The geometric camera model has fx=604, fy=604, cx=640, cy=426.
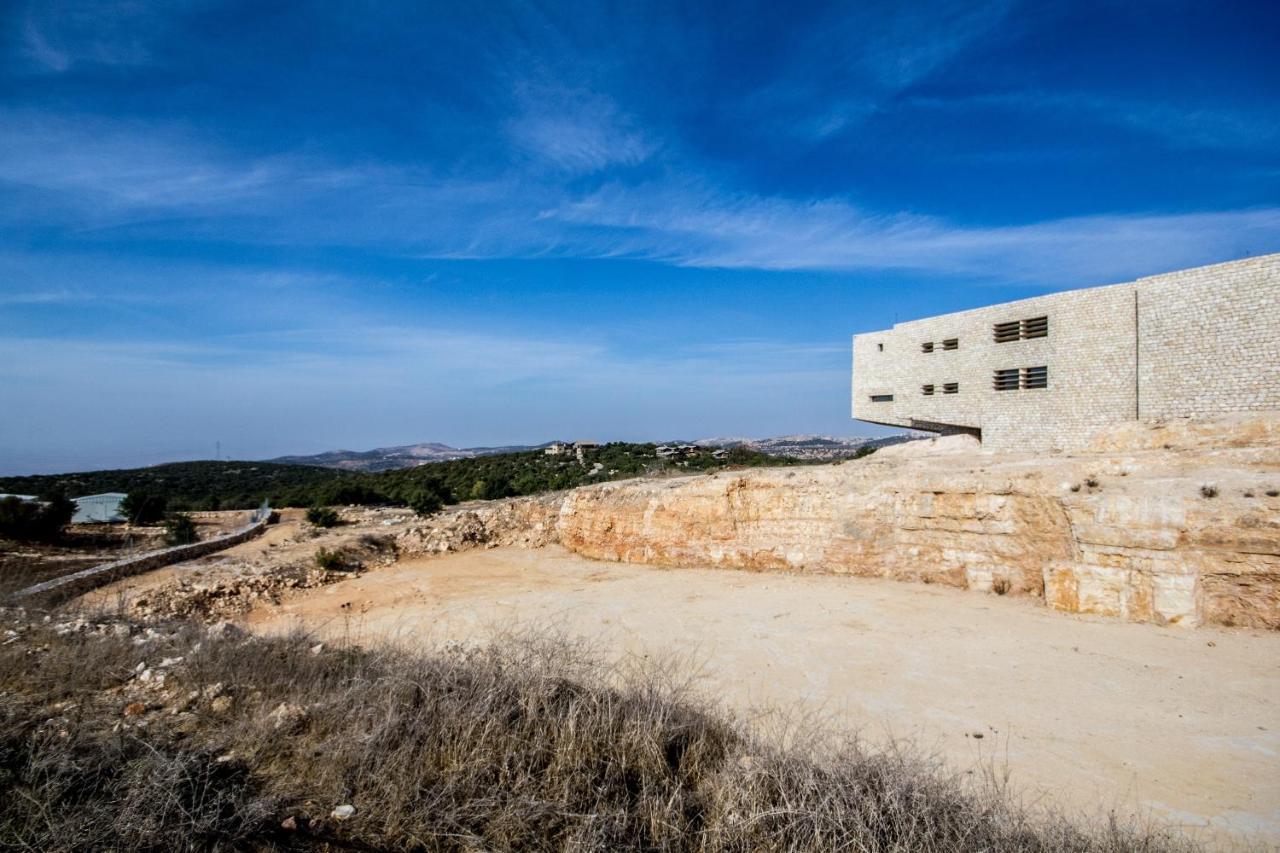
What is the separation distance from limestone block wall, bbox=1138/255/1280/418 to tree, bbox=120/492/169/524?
3357cm

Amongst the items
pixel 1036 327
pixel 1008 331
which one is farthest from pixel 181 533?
pixel 1036 327

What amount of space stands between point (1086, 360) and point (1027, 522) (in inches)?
313

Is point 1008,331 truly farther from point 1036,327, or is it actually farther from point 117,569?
point 117,569

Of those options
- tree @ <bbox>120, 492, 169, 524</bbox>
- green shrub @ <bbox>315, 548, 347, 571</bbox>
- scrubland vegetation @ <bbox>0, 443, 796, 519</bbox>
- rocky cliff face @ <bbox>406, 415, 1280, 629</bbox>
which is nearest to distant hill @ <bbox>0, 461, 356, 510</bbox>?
scrubland vegetation @ <bbox>0, 443, 796, 519</bbox>

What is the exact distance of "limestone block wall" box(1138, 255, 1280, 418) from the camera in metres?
11.8

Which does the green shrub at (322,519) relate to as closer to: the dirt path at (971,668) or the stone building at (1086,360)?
the dirt path at (971,668)

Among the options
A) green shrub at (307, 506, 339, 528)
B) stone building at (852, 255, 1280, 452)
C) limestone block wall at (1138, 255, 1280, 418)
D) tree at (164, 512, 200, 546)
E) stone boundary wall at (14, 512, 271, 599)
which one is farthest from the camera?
green shrub at (307, 506, 339, 528)

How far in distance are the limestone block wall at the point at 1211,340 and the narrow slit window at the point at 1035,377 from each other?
206 centimetres

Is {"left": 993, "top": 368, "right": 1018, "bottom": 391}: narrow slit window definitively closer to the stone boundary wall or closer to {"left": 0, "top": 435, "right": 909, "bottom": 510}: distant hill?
{"left": 0, "top": 435, "right": 909, "bottom": 510}: distant hill

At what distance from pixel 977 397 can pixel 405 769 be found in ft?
58.1

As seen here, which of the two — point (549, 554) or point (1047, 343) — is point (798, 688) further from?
point (1047, 343)

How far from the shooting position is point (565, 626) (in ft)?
29.2

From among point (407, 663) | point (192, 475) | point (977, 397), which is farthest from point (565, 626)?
point (192, 475)

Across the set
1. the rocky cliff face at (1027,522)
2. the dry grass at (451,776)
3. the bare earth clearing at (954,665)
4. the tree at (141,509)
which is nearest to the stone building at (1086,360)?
the rocky cliff face at (1027,522)
